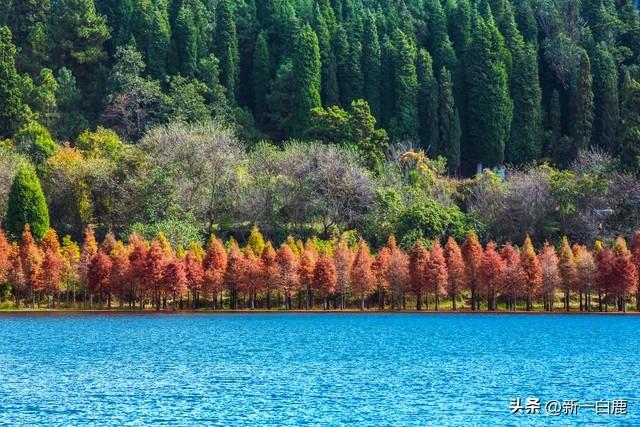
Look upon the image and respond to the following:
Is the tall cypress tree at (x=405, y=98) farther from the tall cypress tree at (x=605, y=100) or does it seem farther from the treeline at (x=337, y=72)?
the tall cypress tree at (x=605, y=100)

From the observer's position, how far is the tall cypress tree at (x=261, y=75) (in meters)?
143

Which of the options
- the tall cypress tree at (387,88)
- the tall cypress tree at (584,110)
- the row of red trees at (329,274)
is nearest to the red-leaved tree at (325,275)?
the row of red trees at (329,274)

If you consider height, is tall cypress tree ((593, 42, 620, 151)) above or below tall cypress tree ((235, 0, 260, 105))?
below

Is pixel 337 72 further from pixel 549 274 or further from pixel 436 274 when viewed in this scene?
pixel 549 274

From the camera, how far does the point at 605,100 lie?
131750mm

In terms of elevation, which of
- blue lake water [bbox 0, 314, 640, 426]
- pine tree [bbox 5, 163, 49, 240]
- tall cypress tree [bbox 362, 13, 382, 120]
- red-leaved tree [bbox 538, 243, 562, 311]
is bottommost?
blue lake water [bbox 0, 314, 640, 426]

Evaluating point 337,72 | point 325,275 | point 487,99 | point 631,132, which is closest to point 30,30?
point 337,72

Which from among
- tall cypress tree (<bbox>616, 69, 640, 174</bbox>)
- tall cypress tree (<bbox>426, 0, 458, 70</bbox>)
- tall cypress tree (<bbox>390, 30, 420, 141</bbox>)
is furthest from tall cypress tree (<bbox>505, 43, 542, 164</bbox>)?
tall cypress tree (<bbox>616, 69, 640, 174</bbox>)

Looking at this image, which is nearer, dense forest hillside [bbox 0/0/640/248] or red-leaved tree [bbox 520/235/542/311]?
red-leaved tree [bbox 520/235/542/311]

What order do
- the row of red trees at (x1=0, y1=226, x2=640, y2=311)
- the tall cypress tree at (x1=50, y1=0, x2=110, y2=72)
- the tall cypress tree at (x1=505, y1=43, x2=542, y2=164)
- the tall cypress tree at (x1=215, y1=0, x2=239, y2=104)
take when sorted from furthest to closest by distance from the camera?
the tall cypress tree at (x1=50, y1=0, x2=110, y2=72) → the tall cypress tree at (x1=215, y1=0, x2=239, y2=104) → the tall cypress tree at (x1=505, y1=43, x2=542, y2=164) → the row of red trees at (x1=0, y1=226, x2=640, y2=311)

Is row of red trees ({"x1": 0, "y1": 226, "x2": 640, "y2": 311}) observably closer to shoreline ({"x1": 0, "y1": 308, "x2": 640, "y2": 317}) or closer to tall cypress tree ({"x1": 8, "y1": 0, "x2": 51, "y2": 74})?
shoreline ({"x1": 0, "y1": 308, "x2": 640, "y2": 317})

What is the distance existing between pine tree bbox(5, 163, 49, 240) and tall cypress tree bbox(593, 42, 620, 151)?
60.3 meters

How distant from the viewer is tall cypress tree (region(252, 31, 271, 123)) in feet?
469

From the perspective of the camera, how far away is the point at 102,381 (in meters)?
60.0
